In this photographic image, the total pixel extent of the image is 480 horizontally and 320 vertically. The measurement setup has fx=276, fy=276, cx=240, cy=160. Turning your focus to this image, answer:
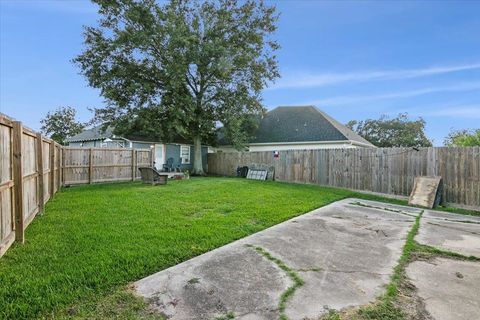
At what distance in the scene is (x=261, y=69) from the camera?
19016 mm

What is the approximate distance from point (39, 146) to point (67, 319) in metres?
4.72

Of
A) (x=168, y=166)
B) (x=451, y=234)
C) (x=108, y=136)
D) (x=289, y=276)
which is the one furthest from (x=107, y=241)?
(x=108, y=136)

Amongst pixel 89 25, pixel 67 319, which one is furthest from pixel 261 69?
pixel 67 319

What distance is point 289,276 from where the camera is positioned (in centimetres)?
307

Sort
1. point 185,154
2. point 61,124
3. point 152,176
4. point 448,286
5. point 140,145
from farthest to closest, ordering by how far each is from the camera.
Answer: point 61,124 < point 185,154 < point 140,145 < point 152,176 < point 448,286

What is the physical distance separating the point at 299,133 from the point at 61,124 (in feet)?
100

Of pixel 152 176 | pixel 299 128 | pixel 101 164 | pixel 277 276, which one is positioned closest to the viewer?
pixel 277 276

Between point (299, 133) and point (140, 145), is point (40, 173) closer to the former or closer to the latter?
point (140, 145)

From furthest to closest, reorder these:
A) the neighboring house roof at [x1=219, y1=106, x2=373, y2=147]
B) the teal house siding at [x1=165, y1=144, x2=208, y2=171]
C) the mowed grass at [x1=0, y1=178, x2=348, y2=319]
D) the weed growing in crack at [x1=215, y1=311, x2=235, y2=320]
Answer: the teal house siding at [x1=165, y1=144, x2=208, y2=171] < the neighboring house roof at [x1=219, y1=106, x2=373, y2=147] < the mowed grass at [x1=0, y1=178, x2=348, y2=319] < the weed growing in crack at [x1=215, y1=311, x2=235, y2=320]

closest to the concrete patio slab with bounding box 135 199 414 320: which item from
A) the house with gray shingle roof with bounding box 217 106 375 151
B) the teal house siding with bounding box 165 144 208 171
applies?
the house with gray shingle roof with bounding box 217 106 375 151

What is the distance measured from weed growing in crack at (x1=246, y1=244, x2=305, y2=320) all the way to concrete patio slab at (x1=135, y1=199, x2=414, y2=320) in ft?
0.12

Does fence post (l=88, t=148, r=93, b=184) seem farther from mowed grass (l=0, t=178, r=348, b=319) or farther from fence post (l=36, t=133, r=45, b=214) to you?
fence post (l=36, t=133, r=45, b=214)

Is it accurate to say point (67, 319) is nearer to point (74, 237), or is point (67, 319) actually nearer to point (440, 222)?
point (74, 237)

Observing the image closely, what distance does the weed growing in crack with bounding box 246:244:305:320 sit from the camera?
96.5 inches
